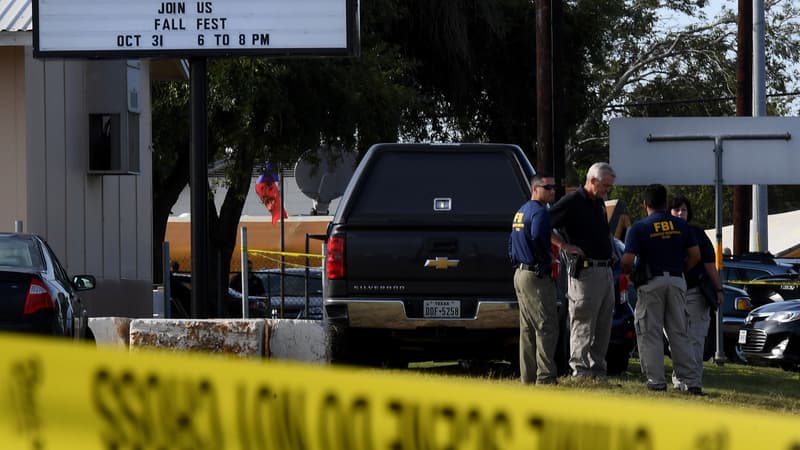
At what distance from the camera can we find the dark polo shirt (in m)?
11.6

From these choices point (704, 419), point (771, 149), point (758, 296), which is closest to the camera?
point (704, 419)

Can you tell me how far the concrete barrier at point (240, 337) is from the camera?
11148 mm

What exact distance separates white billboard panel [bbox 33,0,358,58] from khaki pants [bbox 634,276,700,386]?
12.1 feet

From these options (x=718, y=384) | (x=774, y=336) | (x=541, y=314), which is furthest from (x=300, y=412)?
(x=774, y=336)

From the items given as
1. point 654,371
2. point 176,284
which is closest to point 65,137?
point 176,284

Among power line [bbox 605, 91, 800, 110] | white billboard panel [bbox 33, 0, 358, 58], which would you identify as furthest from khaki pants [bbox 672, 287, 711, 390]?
power line [bbox 605, 91, 800, 110]

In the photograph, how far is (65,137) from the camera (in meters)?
19.5

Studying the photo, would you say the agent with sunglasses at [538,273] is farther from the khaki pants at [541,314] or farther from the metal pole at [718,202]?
the metal pole at [718,202]

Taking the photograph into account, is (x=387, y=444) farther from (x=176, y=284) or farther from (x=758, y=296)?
(x=176, y=284)

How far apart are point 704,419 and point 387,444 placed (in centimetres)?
59

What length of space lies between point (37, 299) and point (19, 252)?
116 centimetres

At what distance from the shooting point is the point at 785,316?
1842cm

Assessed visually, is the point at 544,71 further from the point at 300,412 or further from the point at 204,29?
the point at 300,412

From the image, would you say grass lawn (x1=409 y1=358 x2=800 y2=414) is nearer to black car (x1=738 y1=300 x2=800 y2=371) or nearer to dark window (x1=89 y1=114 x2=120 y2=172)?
black car (x1=738 y1=300 x2=800 y2=371)
